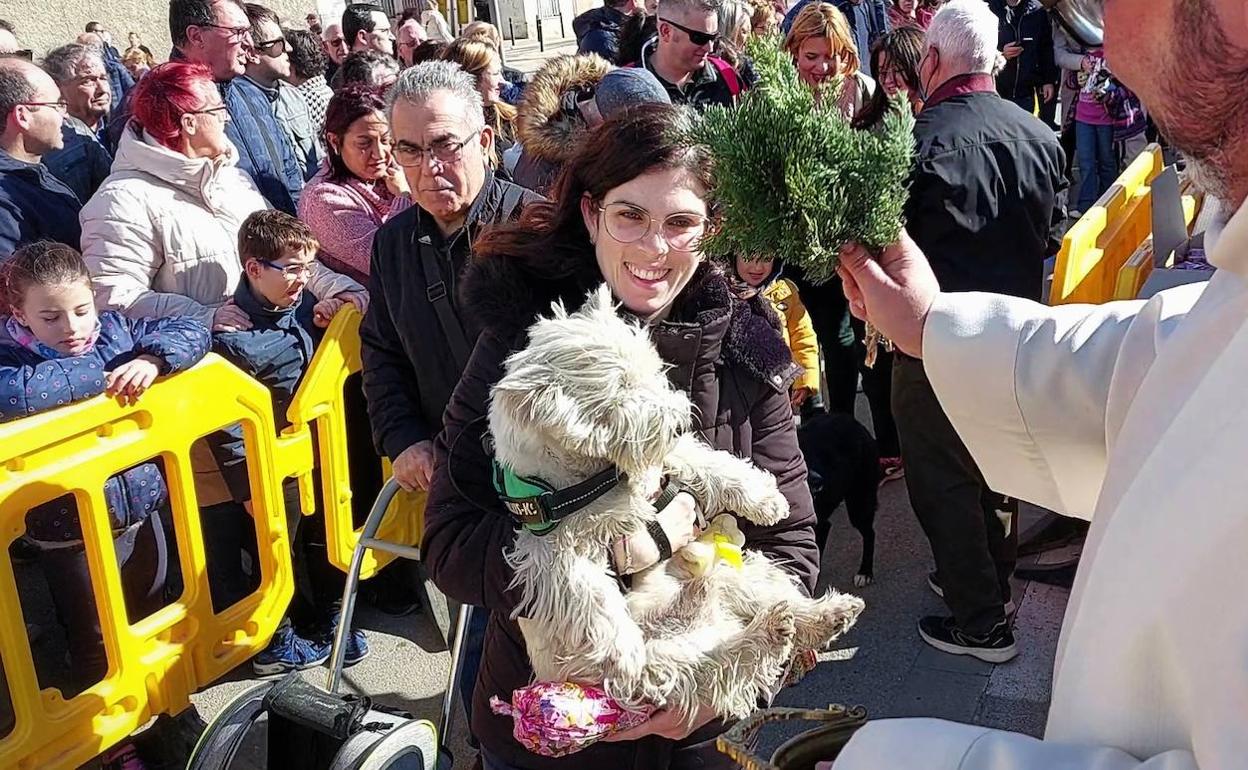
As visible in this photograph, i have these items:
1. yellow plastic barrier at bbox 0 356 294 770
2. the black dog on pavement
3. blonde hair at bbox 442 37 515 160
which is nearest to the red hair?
yellow plastic barrier at bbox 0 356 294 770

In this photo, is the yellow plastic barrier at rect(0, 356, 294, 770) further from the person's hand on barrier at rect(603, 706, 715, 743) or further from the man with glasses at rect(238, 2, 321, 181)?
the man with glasses at rect(238, 2, 321, 181)

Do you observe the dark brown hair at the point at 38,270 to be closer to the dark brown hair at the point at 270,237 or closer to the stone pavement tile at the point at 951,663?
the dark brown hair at the point at 270,237

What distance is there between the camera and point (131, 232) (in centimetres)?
390

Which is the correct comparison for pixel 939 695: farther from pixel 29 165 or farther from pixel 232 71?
pixel 232 71

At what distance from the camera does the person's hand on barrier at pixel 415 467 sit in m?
2.96

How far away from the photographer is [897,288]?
5.90ft

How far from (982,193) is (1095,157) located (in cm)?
576

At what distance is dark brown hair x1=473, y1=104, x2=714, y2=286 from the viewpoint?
209cm

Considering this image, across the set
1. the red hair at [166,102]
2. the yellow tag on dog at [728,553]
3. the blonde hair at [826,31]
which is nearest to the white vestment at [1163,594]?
the yellow tag on dog at [728,553]

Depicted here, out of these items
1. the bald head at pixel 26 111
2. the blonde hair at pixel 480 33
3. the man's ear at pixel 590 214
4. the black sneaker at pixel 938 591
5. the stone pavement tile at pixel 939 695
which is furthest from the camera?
the blonde hair at pixel 480 33

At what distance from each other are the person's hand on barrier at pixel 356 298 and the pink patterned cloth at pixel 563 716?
239cm

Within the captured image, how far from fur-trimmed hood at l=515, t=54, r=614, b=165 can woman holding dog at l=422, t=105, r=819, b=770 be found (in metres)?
1.60

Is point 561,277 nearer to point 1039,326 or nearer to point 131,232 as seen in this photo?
point 1039,326

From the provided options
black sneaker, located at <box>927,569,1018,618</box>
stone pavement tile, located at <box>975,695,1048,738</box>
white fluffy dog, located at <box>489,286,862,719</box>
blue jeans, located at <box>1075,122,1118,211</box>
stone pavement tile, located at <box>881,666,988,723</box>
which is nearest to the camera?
white fluffy dog, located at <box>489,286,862,719</box>
